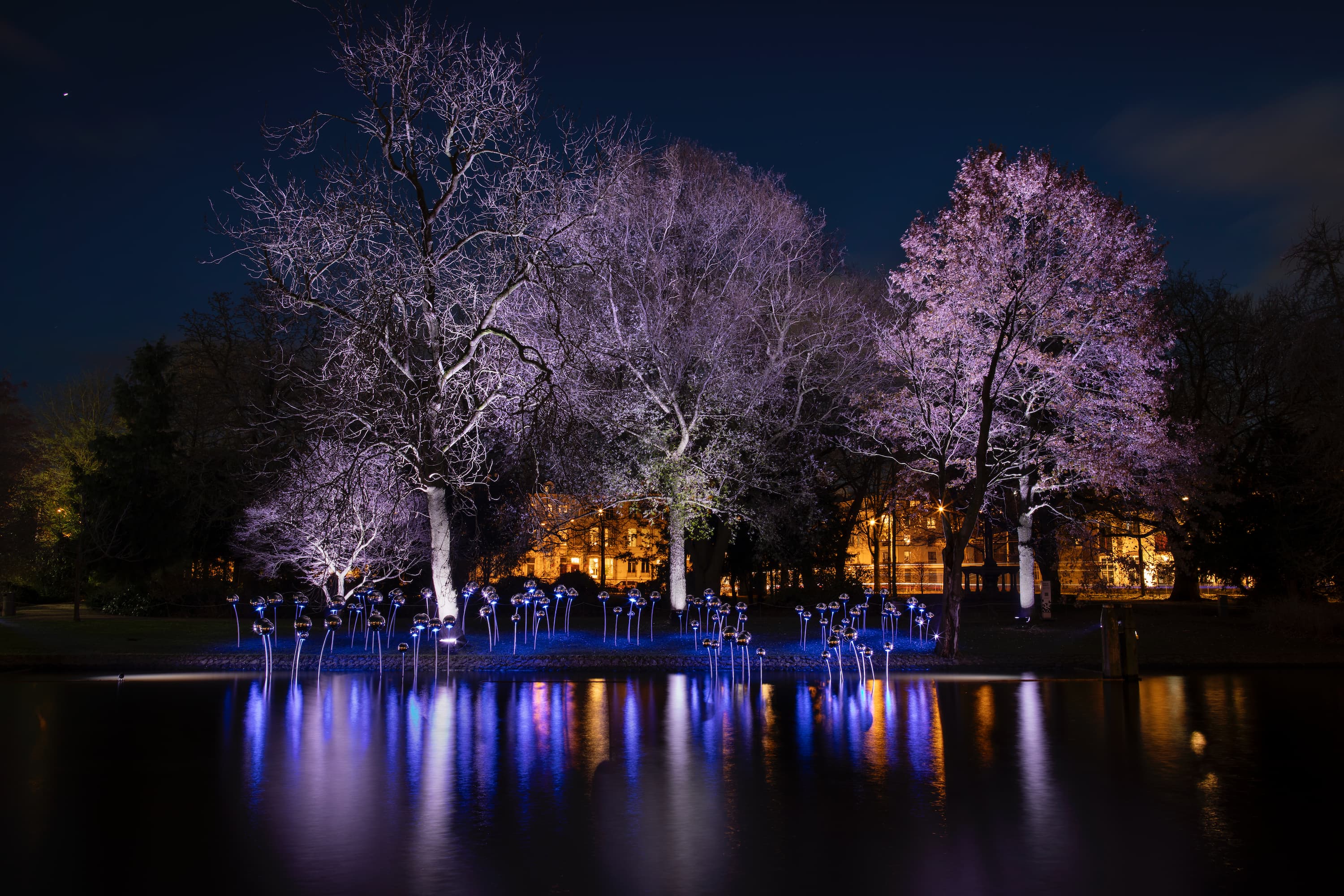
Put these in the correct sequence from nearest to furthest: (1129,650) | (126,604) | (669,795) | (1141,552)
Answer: (669,795) → (1129,650) → (126,604) → (1141,552)

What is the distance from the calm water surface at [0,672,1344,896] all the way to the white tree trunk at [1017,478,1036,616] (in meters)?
16.5

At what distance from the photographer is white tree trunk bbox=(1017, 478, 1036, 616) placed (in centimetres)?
3020

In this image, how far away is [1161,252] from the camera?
28438 millimetres

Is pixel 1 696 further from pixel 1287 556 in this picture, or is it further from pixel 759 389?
pixel 1287 556

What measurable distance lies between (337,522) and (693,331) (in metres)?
A: 10.2

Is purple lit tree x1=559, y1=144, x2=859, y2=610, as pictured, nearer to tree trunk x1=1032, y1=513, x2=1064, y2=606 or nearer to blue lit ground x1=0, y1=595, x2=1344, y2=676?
blue lit ground x1=0, y1=595, x2=1344, y2=676

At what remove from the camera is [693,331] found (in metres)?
27.0

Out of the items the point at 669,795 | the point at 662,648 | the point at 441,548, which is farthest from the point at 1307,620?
the point at 669,795

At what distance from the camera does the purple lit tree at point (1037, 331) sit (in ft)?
85.8

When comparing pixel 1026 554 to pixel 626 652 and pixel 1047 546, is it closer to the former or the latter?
pixel 1047 546

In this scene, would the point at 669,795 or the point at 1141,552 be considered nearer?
the point at 669,795

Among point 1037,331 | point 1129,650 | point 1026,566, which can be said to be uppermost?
point 1037,331

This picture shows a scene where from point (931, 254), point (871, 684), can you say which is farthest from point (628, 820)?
point (931, 254)

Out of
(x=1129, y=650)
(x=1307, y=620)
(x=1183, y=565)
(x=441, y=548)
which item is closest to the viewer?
(x=1129, y=650)
